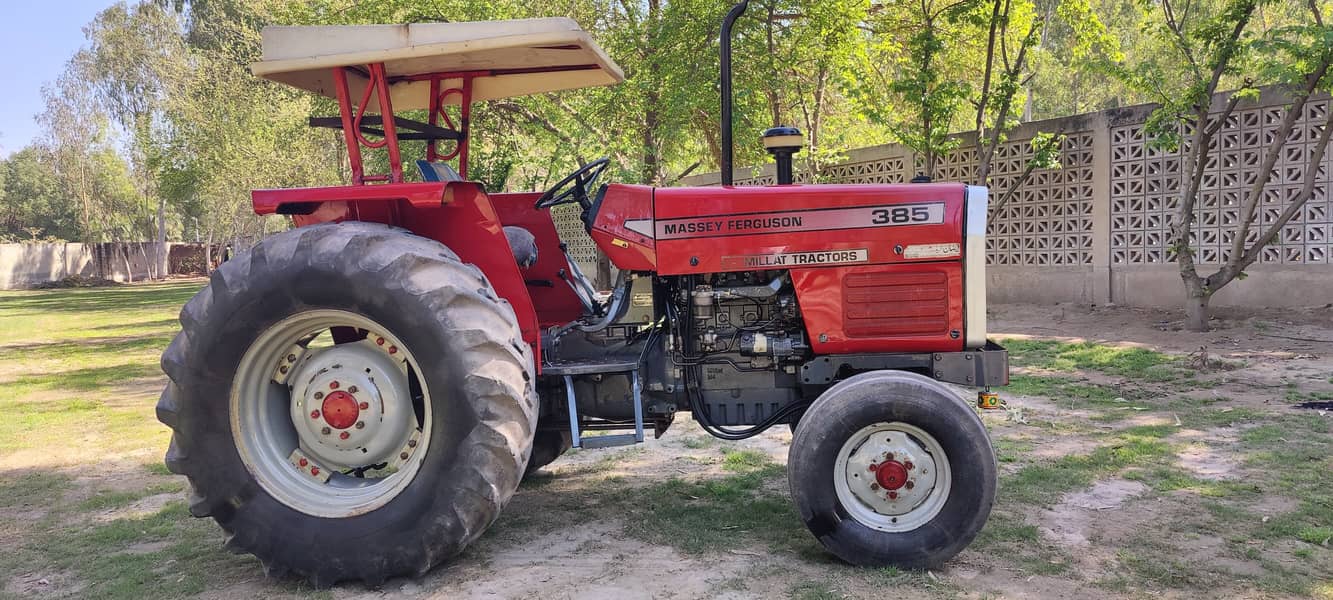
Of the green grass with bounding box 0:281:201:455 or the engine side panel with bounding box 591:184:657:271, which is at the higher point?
the engine side panel with bounding box 591:184:657:271

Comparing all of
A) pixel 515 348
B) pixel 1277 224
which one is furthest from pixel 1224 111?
pixel 515 348

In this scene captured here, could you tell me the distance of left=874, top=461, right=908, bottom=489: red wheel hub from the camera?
3.42 meters

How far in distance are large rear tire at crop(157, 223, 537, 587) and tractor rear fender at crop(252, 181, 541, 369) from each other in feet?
0.82

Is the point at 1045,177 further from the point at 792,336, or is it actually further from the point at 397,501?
the point at 397,501

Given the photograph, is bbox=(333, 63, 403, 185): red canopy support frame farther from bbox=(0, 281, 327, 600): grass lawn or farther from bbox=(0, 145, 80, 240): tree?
bbox=(0, 145, 80, 240): tree

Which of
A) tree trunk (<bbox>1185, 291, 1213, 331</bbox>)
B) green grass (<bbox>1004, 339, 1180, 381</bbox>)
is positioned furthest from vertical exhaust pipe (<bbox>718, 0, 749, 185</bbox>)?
tree trunk (<bbox>1185, 291, 1213, 331</bbox>)

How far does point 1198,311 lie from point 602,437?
25.9 feet

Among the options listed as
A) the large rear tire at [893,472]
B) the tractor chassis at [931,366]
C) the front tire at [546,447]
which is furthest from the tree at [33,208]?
the large rear tire at [893,472]

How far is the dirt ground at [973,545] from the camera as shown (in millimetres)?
3291

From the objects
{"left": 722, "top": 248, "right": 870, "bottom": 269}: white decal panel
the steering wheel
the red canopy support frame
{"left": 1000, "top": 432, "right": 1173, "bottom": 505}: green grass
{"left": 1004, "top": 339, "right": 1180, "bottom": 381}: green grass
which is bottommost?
{"left": 1000, "top": 432, "right": 1173, "bottom": 505}: green grass

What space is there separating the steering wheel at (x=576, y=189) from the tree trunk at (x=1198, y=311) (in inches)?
294

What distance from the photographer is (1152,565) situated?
3.39 metres

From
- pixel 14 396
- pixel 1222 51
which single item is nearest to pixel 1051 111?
pixel 1222 51

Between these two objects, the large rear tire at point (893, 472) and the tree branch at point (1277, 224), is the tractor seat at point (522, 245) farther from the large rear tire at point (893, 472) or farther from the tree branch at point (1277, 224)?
the tree branch at point (1277, 224)
